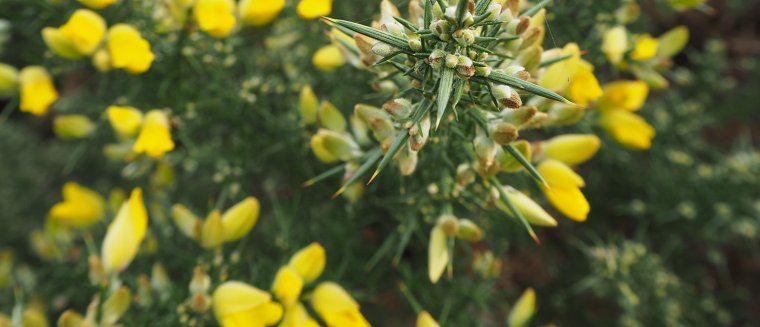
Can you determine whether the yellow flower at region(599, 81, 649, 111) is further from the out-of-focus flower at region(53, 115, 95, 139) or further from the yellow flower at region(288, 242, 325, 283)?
the out-of-focus flower at region(53, 115, 95, 139)

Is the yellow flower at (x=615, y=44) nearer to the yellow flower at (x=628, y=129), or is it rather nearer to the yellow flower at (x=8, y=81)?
the yellow flower at (x=628, y=129)

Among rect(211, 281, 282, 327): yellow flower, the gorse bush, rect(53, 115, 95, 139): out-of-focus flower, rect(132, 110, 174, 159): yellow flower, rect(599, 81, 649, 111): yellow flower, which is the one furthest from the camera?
rect(53, 115, 95, 139): out-of-focus flower

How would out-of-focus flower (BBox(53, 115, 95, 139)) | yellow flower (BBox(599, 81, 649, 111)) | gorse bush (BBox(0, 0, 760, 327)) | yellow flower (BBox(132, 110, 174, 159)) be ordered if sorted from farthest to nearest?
out-of-focus flower (BBox(53, 115, 95, 139)) < yellow flower (BBox(599, 81, 649, 111)) < yellow flower (BBox(132, 110, 174, 159)) < gorse bush (BBox(0, 0, 760, 327))

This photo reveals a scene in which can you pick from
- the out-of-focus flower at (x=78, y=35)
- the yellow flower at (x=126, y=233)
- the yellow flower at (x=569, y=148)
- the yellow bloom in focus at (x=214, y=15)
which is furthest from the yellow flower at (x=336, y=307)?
the out-of-focus flower at (x=78, y=35)

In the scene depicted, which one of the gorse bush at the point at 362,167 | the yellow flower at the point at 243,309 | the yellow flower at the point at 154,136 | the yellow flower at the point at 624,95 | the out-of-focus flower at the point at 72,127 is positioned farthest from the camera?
the out-of-focus flower at the point at 72,127

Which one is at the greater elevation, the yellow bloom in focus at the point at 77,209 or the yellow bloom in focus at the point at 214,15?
the yellow bloom in focus at the point at 214,15

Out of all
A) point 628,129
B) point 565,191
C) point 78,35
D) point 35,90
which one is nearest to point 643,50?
point 628,129

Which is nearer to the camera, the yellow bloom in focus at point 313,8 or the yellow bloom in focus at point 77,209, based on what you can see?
the yellow bloom in focus at point 313,8

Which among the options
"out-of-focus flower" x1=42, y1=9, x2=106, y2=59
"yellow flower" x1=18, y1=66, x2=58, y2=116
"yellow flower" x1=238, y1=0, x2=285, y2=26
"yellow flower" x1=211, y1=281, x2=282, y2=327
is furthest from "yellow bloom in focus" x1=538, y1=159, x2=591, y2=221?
"yellow flower" x1=18, y1=66, x2=58, y2=116
